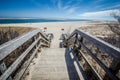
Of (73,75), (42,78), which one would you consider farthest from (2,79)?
(73,75)

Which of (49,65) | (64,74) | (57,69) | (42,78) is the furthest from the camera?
(49,65)

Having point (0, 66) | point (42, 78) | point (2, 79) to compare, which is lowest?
point (42, 78)

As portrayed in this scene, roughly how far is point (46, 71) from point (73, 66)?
83 centimetres

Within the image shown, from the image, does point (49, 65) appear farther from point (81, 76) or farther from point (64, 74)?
point (81, 76)

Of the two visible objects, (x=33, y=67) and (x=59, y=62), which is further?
(x=59, y=62)

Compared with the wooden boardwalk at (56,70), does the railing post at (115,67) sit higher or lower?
higher

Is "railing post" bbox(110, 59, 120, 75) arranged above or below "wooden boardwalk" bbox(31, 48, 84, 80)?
above

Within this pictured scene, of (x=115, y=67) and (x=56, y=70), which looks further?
(x=56, y=70)

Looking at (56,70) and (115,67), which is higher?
(115,67)

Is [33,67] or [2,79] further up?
[2,79]

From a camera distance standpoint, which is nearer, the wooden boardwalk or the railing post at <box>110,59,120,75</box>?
the railing post at <box>110,59,120,75</box>

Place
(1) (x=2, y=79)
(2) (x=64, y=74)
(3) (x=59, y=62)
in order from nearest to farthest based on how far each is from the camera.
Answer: (1) (x=2, y=79) → (2) (x=64, y=74) → (3) (x=59, y=62)

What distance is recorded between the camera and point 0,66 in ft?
4.72

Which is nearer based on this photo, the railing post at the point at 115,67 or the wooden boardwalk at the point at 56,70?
the railing post at the point at 115,67
